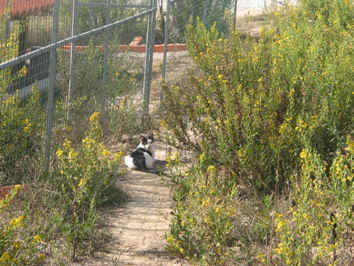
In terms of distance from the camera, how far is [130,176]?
6938 mm

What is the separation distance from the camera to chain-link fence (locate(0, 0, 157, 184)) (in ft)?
18.0

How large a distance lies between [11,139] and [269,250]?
2707 mm

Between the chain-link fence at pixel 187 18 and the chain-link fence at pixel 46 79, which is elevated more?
the chain-link fence at pixel 187 18

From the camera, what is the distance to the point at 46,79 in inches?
245

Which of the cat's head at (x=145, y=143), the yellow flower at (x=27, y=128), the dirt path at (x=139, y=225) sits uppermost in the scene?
the yellow flower at (x=27, y=128)

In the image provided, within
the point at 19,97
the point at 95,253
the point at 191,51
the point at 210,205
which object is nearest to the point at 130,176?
the point at 19,97

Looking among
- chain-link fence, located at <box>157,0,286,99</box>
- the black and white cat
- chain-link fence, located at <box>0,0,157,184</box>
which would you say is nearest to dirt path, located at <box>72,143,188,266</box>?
the black and white cat

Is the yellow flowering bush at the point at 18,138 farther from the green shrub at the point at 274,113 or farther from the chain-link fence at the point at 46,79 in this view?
the green shrub at the point at 274,113

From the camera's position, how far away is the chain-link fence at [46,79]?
549 cm

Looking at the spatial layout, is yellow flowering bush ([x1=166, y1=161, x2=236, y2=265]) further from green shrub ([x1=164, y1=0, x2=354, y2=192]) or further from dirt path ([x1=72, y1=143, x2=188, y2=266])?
green shrub ([x1=164, y1=0, x2=354, y2=192])

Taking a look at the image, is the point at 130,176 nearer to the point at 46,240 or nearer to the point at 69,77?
the point at 69,77

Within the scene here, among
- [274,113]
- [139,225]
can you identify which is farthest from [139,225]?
[274,113]

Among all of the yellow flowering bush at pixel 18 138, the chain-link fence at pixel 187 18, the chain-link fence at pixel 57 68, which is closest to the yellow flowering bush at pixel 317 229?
the chain-link fence at pixel 57 68

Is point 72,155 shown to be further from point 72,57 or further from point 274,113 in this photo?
point 72,57
